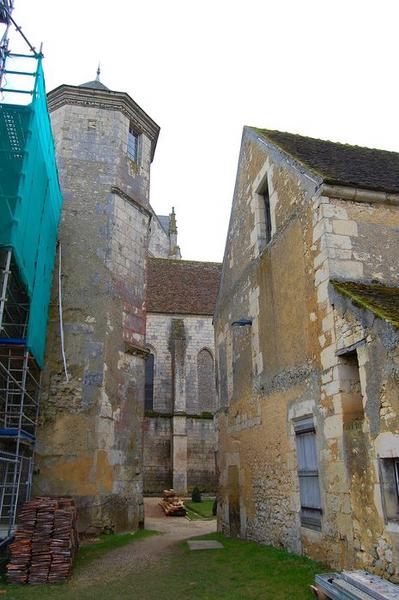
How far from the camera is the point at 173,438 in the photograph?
20.7m

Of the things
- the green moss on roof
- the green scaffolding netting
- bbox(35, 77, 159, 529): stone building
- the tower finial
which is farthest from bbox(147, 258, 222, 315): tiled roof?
the green moss on roof

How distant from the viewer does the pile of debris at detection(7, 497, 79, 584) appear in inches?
255

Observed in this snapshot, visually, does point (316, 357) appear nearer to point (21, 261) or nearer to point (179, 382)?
point (21, 261)

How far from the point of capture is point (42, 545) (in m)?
6.68

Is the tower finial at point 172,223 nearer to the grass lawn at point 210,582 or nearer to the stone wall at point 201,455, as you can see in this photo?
the stone wall at point 201,455

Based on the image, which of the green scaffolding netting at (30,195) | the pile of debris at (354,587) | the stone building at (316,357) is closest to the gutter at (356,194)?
the stone building at (316,357)

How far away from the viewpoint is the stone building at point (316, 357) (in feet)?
18.1

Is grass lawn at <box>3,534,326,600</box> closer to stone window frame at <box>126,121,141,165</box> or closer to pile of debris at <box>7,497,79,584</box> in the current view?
pile of debris at <box>7,497,79,584</box>

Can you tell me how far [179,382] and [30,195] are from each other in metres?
14.8

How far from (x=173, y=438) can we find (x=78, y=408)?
1135 cm

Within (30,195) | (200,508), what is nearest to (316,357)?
(30,195)

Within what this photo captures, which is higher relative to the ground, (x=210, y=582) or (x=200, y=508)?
(x=200, y=508)

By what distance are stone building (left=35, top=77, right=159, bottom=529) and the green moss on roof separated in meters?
6.04

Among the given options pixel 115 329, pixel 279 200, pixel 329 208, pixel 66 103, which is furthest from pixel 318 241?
pixel 66 103
